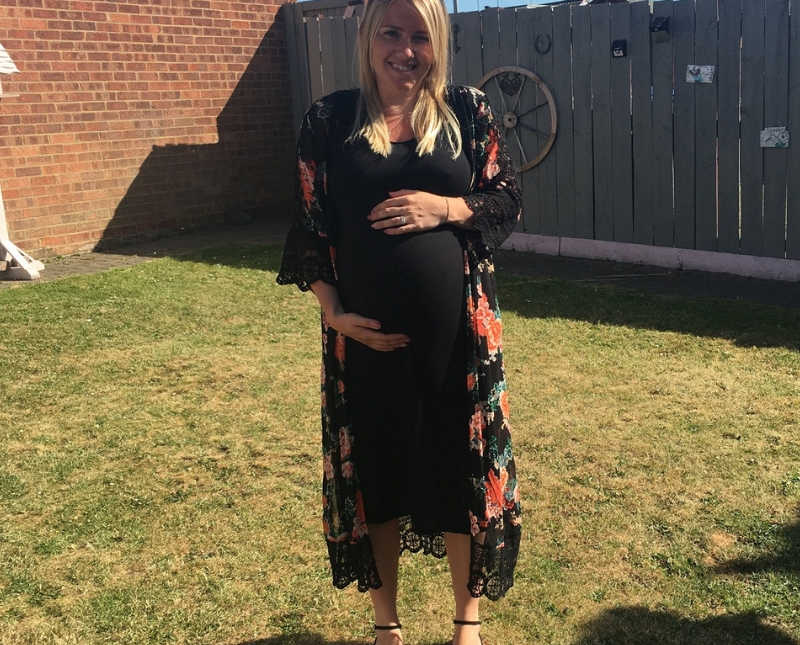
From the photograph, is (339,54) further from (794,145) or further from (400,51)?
(400,51)

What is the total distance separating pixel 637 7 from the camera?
7371mm

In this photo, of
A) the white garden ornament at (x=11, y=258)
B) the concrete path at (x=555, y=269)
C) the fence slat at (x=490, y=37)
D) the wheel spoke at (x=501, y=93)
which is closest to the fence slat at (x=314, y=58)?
the concrete path at (x=555, y=269)

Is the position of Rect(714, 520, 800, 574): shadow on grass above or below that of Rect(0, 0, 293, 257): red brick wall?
below

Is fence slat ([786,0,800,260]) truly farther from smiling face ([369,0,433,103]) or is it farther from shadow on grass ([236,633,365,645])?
shadow on grass ([236,633,365,645])

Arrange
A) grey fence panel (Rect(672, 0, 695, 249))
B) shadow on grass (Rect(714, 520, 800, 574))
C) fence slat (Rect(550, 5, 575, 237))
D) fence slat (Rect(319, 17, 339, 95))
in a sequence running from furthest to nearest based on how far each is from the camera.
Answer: fence slat (Rect(319, 17, 339, 95)), fence slat (Rect(550, 5, 575, 237)), grey fence panel (Rect(672, 0, 695, 249)), shadow on grass (Rect(714, 520, 800, 574))

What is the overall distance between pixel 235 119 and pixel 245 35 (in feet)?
3.35

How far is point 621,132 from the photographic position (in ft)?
25.3

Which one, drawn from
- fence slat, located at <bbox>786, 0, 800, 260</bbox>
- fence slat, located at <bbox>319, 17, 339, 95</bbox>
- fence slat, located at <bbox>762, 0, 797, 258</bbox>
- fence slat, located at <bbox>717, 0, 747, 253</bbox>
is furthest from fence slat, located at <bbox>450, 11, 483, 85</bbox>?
fence slat, located at <bbox>786, 0, 800, 260</bbox>

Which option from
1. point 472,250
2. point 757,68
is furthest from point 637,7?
point 472,250

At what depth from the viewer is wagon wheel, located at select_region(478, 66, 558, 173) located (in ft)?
26.7

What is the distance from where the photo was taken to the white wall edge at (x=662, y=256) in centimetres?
694

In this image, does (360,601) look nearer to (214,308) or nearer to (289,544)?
(289,544)

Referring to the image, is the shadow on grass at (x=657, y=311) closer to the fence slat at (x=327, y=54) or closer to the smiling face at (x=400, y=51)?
the smiling face at (x=400, y=51)

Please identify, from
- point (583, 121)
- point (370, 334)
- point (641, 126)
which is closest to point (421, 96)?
point (370, 334)
